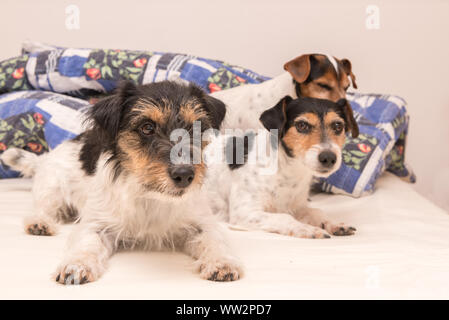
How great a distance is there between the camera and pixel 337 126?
7.50 feet

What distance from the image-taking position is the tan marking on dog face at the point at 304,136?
2.21 m

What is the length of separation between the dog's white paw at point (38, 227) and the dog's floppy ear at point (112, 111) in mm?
618

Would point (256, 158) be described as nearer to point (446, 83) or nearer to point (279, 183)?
point (279, 183)

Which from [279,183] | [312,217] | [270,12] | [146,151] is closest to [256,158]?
[279,183]

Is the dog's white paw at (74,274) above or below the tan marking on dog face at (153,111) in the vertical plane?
below

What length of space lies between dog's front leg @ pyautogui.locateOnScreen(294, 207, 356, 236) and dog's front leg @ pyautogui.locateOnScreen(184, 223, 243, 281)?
2.19 feet

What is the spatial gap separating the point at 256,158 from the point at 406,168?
64.0 inches

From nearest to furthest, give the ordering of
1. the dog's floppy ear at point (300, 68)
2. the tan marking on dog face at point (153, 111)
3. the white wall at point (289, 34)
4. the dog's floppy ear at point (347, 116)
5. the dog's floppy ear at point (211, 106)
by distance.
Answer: the tan marking on dog face at point (153, 111), the dog's floppy ear at point (211, 106), the dog's floppy ear at point (347, 116), the dog's floppy ear at point (300, 68), the white wall at point (289, 34)

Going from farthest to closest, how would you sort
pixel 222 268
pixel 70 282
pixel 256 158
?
pixel 256 158, pixel 222 268, pixel 70 282

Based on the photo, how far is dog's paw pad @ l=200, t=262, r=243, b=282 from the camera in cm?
141

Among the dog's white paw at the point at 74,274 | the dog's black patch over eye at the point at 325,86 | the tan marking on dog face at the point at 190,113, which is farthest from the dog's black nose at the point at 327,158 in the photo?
the dog's white paw at the point at 74,274

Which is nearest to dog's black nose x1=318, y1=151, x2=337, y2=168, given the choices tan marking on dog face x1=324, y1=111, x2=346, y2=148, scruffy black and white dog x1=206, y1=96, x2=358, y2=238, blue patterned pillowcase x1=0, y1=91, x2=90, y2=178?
scruffy black and white dog x1=206, y1=96, x2=358, y2=238

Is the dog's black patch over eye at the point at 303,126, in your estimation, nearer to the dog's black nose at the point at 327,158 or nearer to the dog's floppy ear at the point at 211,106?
the dog's black nose at the point at 327,158

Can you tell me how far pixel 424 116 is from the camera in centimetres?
432
